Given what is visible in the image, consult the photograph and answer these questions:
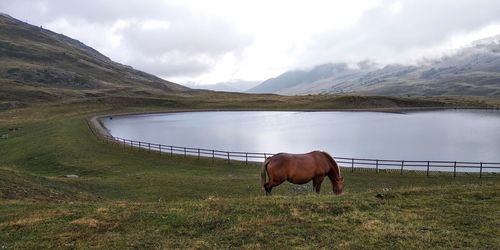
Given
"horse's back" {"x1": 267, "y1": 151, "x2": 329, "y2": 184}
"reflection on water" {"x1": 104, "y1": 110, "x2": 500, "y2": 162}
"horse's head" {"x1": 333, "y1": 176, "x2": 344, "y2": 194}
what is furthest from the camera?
"reflection on water" {"x1": 104, "y1": 110, "x2": 500, "y2": 162}

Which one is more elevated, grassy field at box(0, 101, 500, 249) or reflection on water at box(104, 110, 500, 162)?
grassy field at box(0, 101, 500, 249)

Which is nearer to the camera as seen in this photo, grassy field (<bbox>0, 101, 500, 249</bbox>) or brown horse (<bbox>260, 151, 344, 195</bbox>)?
grassy field (<bbox>0, 101, 500, 249</bbox>)

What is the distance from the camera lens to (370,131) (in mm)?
81938

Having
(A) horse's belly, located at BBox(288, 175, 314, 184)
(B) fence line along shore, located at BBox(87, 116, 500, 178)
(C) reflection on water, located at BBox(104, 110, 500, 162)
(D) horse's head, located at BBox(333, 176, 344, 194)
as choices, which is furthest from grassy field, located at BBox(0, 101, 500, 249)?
(C) reflection on water, located at BBox(104, 110, 500, 162)

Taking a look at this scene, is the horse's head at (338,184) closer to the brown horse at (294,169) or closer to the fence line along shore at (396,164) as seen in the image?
the brown horse at (294,169)

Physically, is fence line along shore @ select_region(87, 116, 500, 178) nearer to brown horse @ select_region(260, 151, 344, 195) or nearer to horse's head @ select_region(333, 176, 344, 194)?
horse's head @ select_region(333, 176, 344, 194)

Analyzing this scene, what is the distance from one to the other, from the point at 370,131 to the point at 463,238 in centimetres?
7146

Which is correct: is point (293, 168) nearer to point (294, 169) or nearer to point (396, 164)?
point (294, 169)

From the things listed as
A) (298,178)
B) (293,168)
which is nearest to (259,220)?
(293,168)

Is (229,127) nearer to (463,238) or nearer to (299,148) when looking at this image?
(299,148)

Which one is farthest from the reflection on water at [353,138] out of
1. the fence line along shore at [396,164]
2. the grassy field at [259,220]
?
the grassy field at [259,220]

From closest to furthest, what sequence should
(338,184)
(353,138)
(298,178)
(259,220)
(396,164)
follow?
1. (259,220)
2. (298,178)
3. (338,184)
4. (396,164)
5. (353,138)

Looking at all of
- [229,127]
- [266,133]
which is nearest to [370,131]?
[266,133]

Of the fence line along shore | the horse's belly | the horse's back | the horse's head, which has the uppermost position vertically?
the horse's back
